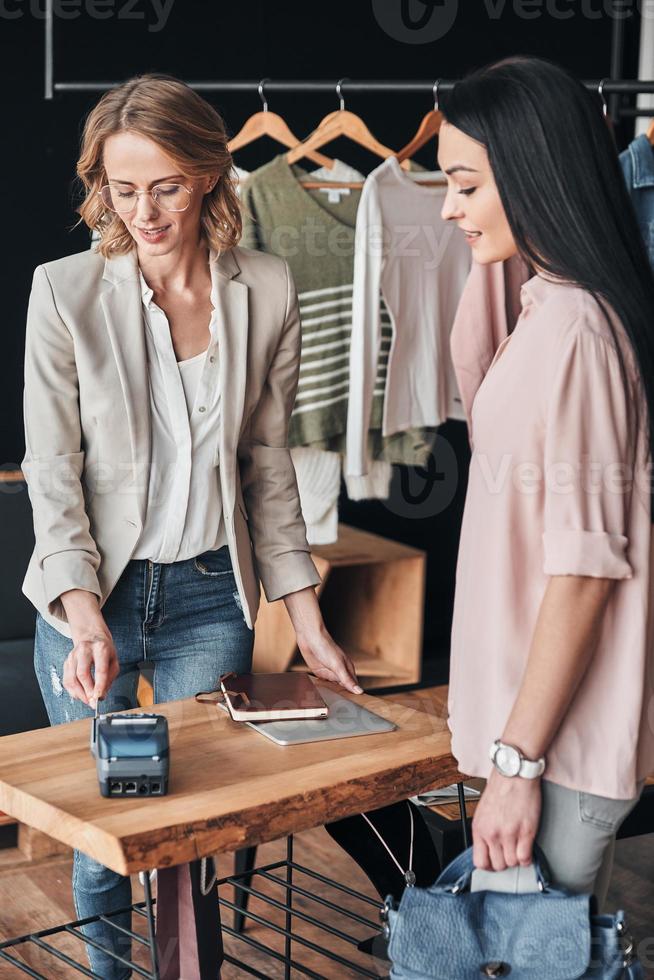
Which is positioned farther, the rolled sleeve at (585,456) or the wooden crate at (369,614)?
the wooden crate at (369,614)

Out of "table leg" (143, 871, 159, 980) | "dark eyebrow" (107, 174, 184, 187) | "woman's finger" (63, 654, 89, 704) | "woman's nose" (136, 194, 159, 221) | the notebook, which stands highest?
"dark eyebrow" (107, 174, 184, 187)

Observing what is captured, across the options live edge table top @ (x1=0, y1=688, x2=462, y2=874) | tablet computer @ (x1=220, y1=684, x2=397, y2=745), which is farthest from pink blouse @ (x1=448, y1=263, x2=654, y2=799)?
tablet computer @ (x1=220, y1=684, x2=397, y2=745)

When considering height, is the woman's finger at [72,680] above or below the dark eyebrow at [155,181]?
below

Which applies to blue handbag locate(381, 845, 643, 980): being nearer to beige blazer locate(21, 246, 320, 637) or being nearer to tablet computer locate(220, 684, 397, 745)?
tablet computer locate(220, 684, 397, 745)

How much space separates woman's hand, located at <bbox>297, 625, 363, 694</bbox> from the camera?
203 cm

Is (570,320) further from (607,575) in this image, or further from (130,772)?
(130,772)

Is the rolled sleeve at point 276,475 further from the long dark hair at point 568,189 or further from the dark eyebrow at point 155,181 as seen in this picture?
the long dark hair at point 568,189

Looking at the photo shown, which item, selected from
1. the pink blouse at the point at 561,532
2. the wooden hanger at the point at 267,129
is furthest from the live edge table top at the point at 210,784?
the wooden hanger at the point at 267,129

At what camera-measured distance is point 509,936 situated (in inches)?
54.1

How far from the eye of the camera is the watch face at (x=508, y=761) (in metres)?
1.34

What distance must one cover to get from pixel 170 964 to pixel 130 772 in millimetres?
362

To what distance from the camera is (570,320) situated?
1.33 meters

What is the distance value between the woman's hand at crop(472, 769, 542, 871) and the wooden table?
0.29 meters

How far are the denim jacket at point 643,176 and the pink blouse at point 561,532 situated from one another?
188cm
